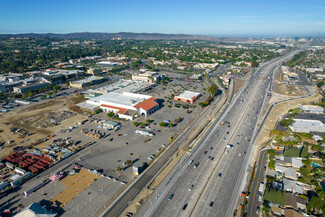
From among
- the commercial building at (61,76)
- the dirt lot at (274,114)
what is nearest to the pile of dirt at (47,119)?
the commercial building at (61,76)

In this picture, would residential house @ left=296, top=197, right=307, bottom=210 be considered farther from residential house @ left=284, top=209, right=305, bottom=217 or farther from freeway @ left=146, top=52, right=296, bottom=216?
freeway @ left=146, top=52, right=296, bottom=216

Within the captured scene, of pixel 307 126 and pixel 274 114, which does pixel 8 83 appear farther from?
pixel 307 126

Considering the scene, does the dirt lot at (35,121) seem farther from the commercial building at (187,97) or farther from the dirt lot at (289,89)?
the dirt lot at (289,89)

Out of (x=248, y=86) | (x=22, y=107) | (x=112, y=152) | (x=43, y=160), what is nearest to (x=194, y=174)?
(x=112, y=152)

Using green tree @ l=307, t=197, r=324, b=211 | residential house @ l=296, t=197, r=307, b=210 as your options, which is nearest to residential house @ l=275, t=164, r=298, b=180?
residential house @ l=296, t=197, r=307, b=210

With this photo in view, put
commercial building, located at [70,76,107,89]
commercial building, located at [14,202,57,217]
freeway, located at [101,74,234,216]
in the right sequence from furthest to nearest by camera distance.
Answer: commercial building, located at [70,76,107,89], freeway, located at [101,74,234,216], commercial building, located at [14,202,57,217]

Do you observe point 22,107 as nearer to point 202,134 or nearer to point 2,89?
point 2,89

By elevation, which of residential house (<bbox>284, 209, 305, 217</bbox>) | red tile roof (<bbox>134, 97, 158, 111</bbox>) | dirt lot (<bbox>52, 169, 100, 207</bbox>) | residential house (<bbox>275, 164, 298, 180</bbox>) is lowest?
dirt lot (<bbox>52, 169, 100, 207</bbox>)
